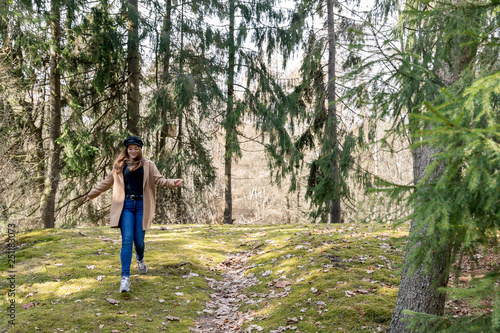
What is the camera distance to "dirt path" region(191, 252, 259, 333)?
4348mm

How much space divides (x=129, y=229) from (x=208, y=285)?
65.6 inches

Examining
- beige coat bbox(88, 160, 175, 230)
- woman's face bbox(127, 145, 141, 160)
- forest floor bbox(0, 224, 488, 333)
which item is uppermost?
woman's face bbox(127, 145, 141, 160)

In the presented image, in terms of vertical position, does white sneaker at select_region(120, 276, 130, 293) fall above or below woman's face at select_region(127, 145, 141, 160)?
below

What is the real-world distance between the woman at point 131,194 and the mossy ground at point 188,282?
61 cm

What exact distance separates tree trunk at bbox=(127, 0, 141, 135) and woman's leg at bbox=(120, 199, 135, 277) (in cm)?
693

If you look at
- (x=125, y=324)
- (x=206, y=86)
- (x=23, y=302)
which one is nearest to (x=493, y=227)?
(x=125, y=324)

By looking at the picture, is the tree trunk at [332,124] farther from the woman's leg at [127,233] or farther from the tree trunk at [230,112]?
the woman's leg at [127,233]

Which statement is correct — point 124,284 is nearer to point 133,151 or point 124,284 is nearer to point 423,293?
point 133,151

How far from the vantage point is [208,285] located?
562 centimetres

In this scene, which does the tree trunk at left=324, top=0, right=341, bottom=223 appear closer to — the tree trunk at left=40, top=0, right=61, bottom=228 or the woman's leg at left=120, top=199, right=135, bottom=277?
the woman's leg at left=120, top=199, right=135, bottom=277

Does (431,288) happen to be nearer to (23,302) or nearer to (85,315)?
(85,315)

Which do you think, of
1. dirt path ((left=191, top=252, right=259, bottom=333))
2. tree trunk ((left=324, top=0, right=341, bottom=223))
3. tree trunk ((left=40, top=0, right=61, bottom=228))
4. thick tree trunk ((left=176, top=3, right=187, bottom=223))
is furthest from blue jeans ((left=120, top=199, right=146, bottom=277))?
tree trunk ((left=324, top=0, right=341, bottom=223))

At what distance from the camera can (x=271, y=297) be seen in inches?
193

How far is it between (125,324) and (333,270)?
Result: 303cm
